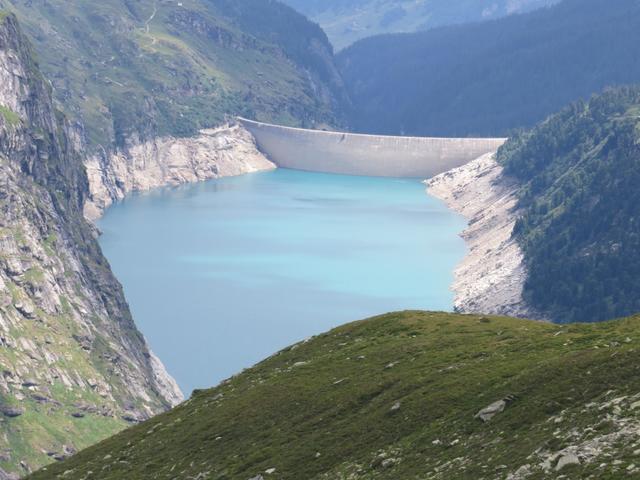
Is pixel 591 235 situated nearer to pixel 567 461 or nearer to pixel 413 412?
pixel 413 412

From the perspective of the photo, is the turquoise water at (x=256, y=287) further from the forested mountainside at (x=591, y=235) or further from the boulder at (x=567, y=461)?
the boulder at (x=567, y=461)

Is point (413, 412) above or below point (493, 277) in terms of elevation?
below

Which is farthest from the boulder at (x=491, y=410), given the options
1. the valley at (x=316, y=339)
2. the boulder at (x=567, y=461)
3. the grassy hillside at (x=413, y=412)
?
the boulder at (x=567, y=461)

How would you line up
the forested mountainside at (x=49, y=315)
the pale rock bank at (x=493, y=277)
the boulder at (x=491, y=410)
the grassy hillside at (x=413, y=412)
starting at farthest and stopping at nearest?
the pale rock bank at (x=493, y=277)
the forested mountainside at (x=49, y=315)
the boulder at (x=491, y=410)
the grassy hillside at (x=413, y=412)

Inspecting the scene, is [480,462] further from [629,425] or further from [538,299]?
[538,299]

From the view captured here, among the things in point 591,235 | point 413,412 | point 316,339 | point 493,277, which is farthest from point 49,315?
point 413,412

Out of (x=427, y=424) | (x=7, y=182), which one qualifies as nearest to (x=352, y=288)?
(x=7, y=182)
